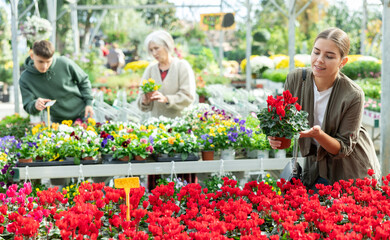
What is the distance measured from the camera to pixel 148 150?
311 cm

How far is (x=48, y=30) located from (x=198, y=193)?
3573 millimetres

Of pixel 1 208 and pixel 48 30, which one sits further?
pixel 48 30

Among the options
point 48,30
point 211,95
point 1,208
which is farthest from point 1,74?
point 1,208

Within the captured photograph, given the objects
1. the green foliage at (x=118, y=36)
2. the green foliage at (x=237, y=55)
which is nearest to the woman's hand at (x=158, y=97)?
the green foliage at (x=118, y=36)

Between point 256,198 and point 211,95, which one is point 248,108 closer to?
point 211,95

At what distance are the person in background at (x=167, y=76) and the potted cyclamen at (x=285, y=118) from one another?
5.45 feet

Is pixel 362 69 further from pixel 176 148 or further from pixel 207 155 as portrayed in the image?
pixel 176 148

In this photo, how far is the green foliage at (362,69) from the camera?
11.2 metres

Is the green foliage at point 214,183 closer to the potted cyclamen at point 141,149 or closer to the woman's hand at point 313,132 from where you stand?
the potted cyclamen at point 141,149

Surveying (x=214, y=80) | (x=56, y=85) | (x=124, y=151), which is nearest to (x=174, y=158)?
(x=124, y=151)

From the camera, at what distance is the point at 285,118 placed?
1942 millimetres

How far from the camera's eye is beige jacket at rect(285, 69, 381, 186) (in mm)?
2068

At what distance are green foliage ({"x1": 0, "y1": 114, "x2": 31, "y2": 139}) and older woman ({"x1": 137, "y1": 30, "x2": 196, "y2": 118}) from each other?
1.25m

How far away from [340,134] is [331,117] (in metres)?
0.08
